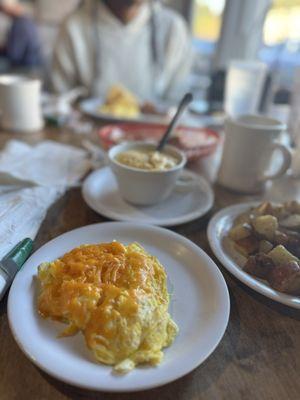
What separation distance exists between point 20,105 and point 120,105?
1.35 ft

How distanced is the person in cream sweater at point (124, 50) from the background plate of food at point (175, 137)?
76cm

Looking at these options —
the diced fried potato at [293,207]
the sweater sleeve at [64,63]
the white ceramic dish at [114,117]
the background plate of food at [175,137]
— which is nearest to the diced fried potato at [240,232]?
the diced fried potato at [293,207]

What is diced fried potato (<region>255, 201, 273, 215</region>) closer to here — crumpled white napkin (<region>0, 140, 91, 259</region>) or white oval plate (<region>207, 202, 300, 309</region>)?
white oval plate (<region>207, 202, 300, 309</region>)

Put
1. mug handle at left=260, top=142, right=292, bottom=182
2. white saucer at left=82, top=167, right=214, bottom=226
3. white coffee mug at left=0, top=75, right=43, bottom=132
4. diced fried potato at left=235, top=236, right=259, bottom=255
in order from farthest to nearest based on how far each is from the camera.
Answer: white coffee mug at left=0, top=75, right=43, bottom=132
mug handle at left=260, top=142, right=292, bottom=182
white saucer at left=82, top=167, right=214, bottom=226
diced fried potato at left=235, top=236, right=259, bottom=255

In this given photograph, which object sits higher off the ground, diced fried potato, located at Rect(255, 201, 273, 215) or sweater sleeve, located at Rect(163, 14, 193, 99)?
sweater sleeve, located at Rect(163, 14, 193, 99)

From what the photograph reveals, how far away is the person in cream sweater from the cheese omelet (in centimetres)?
146

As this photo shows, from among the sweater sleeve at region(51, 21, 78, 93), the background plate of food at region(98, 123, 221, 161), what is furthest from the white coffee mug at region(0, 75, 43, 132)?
the sweater sleeve at region(51, 21, 78, 93)

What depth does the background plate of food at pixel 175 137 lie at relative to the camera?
1058mm

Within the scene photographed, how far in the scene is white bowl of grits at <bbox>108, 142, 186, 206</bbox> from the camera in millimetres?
759

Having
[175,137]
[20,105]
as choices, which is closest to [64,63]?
[20,105]

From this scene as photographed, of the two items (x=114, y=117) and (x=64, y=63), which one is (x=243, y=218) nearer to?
(x=114, y=117)

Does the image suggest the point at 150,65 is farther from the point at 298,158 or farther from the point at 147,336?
the point at 147,336

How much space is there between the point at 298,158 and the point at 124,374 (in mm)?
855

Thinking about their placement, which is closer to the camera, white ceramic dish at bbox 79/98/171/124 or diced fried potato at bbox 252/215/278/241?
diced fried potato at bbox 252/215/278/241
